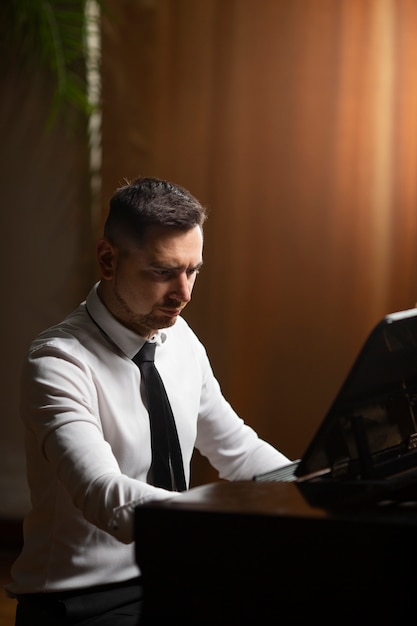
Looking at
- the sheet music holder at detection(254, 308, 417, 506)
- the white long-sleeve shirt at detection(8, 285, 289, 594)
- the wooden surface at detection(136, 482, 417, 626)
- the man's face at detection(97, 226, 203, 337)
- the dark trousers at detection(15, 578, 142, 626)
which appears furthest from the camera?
the man's face at detection(97, 226, 203, 337)

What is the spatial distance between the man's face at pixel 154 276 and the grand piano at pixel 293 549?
51cm

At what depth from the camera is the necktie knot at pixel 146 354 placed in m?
1.79

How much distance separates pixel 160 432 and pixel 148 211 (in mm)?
407

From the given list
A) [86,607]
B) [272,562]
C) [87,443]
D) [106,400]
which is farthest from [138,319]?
[272,562]

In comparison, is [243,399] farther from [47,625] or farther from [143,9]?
[47,625]

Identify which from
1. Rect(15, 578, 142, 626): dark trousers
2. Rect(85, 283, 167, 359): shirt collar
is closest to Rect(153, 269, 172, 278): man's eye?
Rect(85, 283, 167, 359): shirt collar

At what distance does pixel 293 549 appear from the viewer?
3.70ft

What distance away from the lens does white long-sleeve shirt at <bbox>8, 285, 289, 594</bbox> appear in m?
1.41

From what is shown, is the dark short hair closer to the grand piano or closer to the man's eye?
the man's eye

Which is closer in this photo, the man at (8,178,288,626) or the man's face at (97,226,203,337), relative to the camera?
the man at (8,178,288,626)

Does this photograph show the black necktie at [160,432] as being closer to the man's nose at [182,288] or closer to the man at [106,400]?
the man at [106,400]

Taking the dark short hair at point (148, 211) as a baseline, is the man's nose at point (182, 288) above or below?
below

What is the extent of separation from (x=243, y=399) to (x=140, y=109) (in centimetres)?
114

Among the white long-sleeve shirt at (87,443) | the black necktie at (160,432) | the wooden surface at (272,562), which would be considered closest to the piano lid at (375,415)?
the wooden surface at (272,562)
